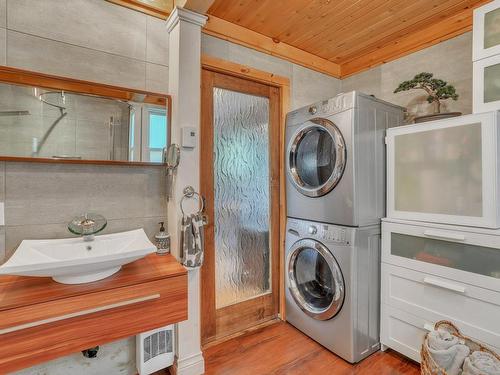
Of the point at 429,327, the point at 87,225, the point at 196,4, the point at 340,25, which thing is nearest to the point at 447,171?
the point at 429,327

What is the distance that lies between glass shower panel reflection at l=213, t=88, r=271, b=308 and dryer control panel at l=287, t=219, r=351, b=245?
11.7 inches

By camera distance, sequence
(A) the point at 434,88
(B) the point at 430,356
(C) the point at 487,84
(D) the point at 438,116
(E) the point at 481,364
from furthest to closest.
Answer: (A) the point at 434,88 < (D) the point at 438,116 < (C) the point at 487,84 < (B) the point at 430,356 < (E) the point at 481,364

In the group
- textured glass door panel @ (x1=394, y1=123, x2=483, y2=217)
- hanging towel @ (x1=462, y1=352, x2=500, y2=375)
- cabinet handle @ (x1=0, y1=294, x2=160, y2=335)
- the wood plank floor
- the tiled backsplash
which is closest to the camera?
cabinet handle @ (x1=0, y1=294, x2=160, y2=335)

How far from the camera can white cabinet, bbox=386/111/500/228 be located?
55.4 inches

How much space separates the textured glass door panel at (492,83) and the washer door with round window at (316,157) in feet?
2.74

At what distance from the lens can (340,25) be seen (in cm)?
207

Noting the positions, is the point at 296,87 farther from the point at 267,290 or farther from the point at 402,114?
the point at 267,290

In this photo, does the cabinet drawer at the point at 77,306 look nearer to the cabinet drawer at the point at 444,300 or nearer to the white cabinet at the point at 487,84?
the cabinet drawer at the point at 444,300

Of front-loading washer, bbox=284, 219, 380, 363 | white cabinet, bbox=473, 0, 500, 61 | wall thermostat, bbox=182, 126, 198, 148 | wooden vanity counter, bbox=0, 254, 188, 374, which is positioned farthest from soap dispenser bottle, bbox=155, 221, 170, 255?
white cabinet, bbox=473, 0, 500, 61

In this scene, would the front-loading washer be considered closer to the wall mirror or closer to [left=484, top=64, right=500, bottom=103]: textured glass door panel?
[left=484, top=64, right=500, bottom=103]: textured glass door panel

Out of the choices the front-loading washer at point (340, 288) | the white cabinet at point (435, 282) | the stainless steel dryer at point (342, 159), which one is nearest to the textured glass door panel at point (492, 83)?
the stainless steel dryer at point (342, 159)

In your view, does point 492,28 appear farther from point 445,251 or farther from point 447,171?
point 445,251

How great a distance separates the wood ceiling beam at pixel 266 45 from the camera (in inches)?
77.9

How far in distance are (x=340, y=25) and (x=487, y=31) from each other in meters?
0.95
